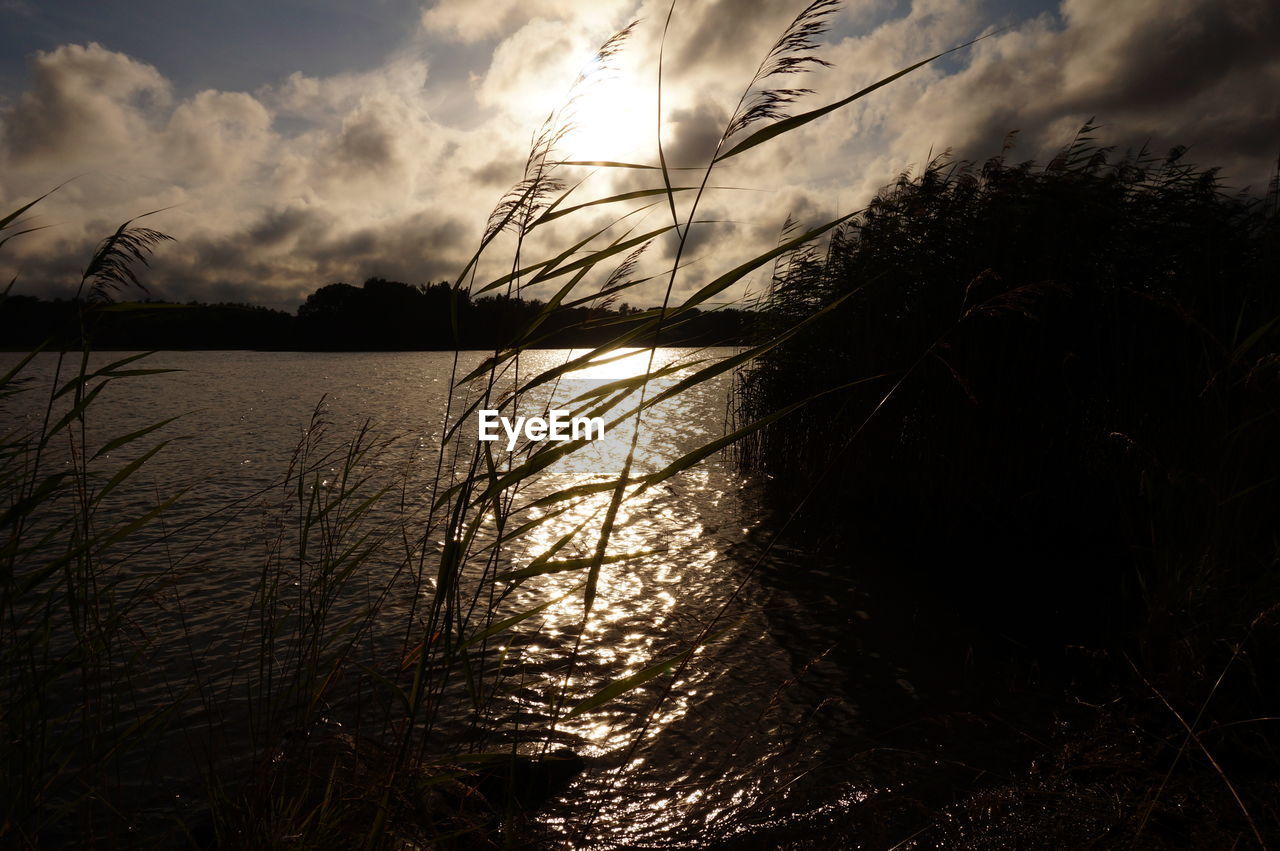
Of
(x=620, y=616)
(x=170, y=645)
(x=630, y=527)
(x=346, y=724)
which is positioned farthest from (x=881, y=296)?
(x=170, y=645)

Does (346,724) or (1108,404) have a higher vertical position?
(1108,404)

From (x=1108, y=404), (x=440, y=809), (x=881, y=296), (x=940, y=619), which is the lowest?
(x=940, y=619)

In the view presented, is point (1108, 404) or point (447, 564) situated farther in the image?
point (1108, 404)

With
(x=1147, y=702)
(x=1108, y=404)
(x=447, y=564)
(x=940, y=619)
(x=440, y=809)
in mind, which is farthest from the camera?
(x=1108, y=404)

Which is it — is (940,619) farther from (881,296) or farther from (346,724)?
(346,724)

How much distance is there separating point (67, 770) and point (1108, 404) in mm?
9232

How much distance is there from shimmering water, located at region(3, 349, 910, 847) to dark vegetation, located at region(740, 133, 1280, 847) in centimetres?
65

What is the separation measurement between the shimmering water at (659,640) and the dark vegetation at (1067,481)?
646 millimetres

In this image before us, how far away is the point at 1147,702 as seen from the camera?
4.47m

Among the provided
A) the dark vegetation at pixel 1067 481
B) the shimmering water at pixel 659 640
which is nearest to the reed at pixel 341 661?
the shimmering water at pixel 659 640

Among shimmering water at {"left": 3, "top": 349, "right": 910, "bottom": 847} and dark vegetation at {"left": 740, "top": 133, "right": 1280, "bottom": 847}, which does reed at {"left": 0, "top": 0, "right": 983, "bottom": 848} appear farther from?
dark vegetation at {"left": 740, "top": 133, "right": 1280, "bottom": 847}

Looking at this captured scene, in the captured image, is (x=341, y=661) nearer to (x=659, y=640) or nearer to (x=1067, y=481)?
(x=659, y=640)

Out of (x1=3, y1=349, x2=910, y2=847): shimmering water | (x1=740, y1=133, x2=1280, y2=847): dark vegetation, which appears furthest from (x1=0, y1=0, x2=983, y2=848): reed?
(x1=740, y1=133, x2=1280, y2=847): dark vegetation

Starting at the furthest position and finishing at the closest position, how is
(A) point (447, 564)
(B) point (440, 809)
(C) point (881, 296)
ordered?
(C) point (881, 296)
(B) point (440, 809)
(A) point (447, 564)
